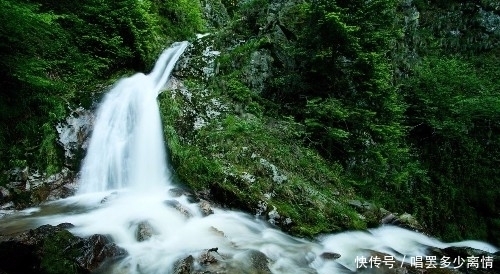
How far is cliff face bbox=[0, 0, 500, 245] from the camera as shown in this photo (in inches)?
310

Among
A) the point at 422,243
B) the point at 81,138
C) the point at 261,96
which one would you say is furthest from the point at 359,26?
the point at 81,138

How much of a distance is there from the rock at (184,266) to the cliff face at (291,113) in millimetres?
2383

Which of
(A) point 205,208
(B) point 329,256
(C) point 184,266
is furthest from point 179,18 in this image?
(C) point 184,266

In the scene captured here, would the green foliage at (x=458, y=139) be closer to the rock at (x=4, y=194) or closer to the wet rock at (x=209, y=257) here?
the wet rock at (x=209, y=257)

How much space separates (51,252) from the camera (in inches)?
199

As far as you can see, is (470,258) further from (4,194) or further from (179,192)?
(4,194)

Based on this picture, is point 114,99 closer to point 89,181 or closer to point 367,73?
point 89,181

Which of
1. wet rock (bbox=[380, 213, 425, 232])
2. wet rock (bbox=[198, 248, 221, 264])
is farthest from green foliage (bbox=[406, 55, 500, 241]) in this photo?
wet rock (bbox=[198, 248, 221, 264])

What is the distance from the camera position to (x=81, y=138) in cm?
856

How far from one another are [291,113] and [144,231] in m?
5.63

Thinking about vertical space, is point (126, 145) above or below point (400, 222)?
above

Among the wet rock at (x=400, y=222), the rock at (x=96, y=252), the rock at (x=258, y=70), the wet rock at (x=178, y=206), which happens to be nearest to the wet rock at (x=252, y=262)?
the wet rock at (x=178, y=206)

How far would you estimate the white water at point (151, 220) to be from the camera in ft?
19.9

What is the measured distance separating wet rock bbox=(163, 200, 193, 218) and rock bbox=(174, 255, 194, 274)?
1.69 metres
